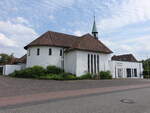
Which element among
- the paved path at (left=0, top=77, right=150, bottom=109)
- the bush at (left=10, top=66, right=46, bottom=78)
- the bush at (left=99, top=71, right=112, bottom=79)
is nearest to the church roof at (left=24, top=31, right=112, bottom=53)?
the bush at (left=99, top=71, right=112, bottom=79)

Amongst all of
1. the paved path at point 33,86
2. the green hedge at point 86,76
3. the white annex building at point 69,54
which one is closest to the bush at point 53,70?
the white annex building at point 69,54

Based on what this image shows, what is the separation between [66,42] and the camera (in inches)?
1202

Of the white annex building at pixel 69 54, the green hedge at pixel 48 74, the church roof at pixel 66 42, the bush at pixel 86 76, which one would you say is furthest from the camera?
the church roof at pixel 66 42

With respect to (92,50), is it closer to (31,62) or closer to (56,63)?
(56,63)

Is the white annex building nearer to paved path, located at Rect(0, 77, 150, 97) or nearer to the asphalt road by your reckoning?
paved path, located at Rect(0, 77, 150, 97)

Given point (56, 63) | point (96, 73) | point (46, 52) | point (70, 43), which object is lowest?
point (96, 73)

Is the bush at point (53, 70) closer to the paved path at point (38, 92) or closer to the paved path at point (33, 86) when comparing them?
the paved path at point (33, 86)

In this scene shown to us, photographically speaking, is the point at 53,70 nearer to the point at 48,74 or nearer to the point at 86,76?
the point at 48,74

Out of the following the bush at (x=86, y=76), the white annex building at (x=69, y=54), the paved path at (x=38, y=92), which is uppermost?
the white annex building at (x=69, y=54)

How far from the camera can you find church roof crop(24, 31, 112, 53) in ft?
89.1

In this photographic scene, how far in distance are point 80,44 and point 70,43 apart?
4.23 metres

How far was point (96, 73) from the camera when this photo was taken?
89.7 feet

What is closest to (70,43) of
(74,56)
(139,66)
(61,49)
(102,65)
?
(61,49)

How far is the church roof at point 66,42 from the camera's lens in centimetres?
2714
